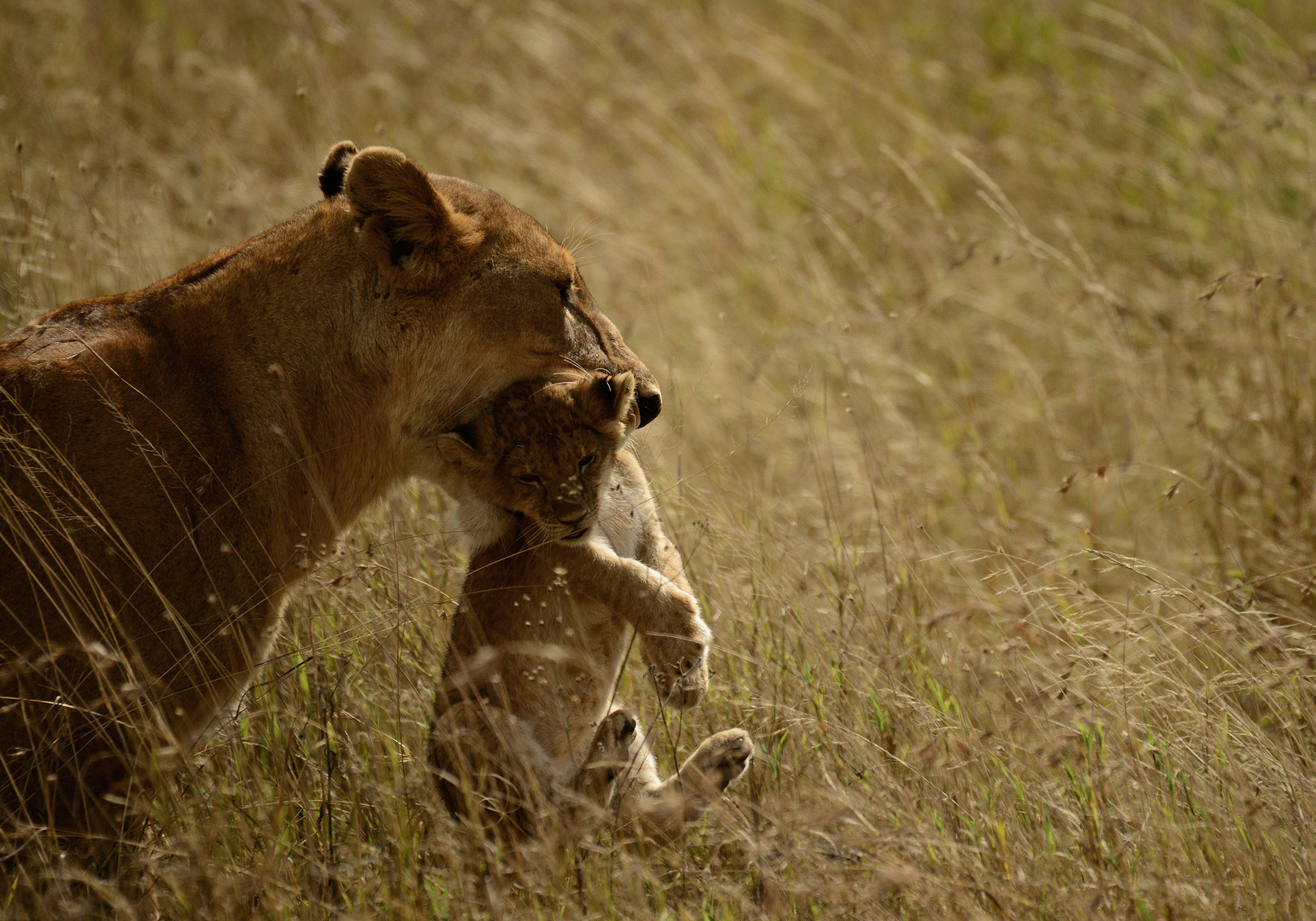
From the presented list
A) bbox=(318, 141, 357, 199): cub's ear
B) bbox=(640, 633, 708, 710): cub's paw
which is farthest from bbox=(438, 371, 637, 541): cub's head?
bbox=(318, 141, 357, 199): cub's ear

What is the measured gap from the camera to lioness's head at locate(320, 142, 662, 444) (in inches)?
127

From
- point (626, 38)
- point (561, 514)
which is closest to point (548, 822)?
point (561, 514)

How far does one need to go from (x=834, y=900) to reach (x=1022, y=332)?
486cm

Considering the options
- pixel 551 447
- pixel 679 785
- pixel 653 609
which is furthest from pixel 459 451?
pixel 679 785

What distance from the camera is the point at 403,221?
3244 millimetres

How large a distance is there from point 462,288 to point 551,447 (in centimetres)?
52

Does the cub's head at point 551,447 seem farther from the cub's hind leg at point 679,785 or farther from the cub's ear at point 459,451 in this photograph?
the cub's hind leg at point 679,785

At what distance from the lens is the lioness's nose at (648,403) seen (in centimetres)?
341

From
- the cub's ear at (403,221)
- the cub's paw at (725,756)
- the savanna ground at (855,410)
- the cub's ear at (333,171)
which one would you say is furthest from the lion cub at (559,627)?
the cub's ear at (333,171)

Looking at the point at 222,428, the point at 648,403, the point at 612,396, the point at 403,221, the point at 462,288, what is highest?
the point at 403,221

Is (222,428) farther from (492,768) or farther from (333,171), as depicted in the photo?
(492,768)

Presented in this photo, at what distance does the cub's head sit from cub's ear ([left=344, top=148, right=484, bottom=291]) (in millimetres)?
424

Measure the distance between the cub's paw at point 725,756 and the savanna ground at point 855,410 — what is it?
121 millimetres

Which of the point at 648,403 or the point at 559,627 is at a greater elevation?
the point at 648,403
